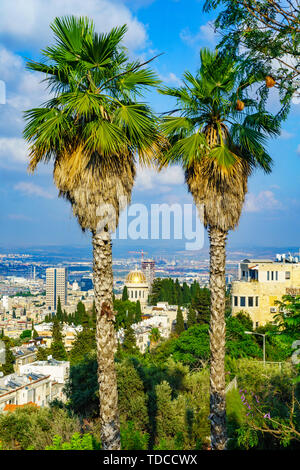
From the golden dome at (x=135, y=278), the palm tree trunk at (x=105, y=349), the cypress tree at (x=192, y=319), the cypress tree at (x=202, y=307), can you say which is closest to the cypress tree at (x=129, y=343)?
the cypress tree at (x=202, y=307)

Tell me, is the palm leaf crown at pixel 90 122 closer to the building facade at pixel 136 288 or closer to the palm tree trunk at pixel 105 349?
the palm tree trunk at pixel 105 349

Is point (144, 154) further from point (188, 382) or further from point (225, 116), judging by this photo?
point (188, 382)

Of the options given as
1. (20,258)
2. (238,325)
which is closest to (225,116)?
(238,325)

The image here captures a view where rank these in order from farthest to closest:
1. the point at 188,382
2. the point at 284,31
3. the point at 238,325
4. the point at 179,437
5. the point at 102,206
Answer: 1. the point at 238,325
2. the point at 188,382
3. the point at 179,437
4. the point at 102,206
5. the point at 284,31

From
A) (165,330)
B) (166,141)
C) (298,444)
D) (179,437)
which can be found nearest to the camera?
(166,141)

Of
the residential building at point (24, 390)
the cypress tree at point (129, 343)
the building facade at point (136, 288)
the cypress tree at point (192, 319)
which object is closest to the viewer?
the residential building at point (24, 390)

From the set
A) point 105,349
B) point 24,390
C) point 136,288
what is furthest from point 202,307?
point 136,288

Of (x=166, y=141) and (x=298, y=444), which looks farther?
(x=298, y=444)
